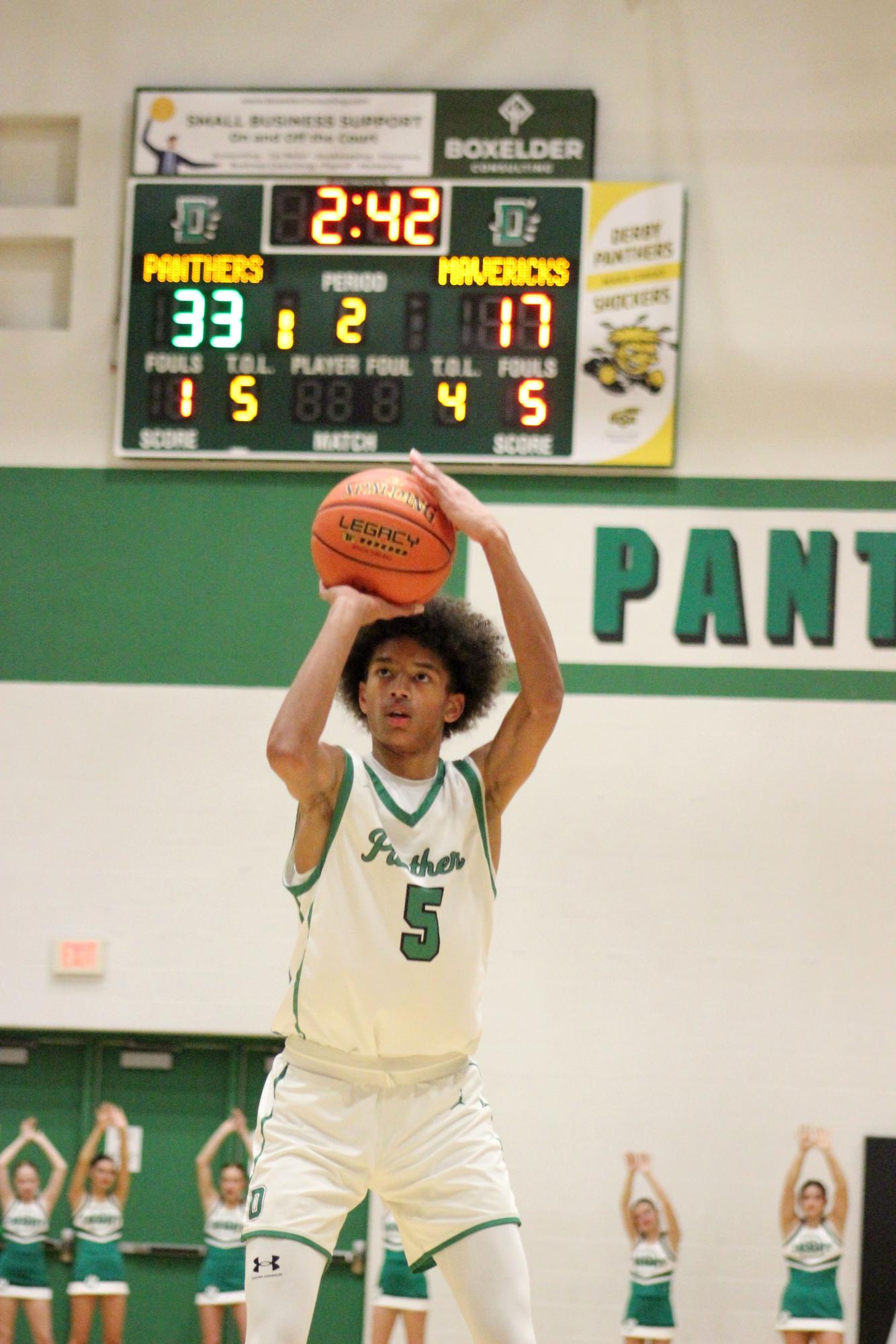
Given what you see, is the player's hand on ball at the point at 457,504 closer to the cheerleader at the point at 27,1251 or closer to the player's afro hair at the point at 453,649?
the player's afro hair at the point at 453,649

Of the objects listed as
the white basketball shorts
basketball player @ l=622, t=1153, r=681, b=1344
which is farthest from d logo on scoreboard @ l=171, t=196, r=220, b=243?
the white basketball shorts

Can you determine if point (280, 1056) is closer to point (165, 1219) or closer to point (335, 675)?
point (335, 675)

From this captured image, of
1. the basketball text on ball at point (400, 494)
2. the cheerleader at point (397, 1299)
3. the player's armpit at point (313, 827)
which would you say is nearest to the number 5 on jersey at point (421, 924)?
the player's armpit at point (313, 827)

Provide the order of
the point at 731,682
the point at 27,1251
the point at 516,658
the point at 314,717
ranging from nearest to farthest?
the point at 314,717
the point at 516,658
the point at 27,1251
the point at 731,682

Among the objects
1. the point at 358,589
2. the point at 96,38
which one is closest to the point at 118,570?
the point at 96,38

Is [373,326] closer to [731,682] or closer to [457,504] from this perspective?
[731,682]

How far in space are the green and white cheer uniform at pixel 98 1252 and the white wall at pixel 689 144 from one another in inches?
156

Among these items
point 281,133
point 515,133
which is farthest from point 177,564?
point 515,133

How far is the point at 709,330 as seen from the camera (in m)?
8.34

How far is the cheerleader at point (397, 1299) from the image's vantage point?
771 cm

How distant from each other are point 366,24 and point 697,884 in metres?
5.09

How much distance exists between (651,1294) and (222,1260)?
2153mm

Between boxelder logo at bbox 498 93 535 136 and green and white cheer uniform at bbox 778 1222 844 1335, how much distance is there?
590 centimetres

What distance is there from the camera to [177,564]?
8.47 metres
